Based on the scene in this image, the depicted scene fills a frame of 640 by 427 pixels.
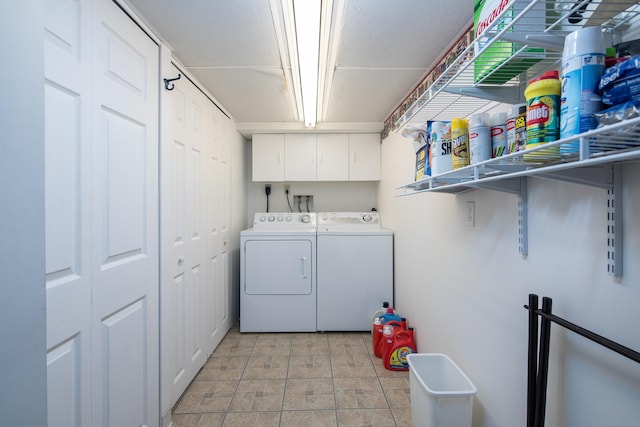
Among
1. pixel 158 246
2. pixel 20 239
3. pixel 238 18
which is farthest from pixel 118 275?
pixel 238 18

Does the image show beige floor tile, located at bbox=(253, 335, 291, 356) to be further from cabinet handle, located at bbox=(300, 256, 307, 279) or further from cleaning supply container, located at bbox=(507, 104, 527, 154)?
cleaning supply container, located at bbox=(507, 104, 527, 154)

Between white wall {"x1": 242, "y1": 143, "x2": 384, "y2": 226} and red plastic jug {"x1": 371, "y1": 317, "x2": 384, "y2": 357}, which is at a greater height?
white wall {"x1": 242, "y1": 143, "x2": 384, "y2": 226}

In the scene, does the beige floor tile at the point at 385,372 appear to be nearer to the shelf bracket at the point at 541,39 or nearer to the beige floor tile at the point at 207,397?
the beige floor tile at the point at 207,397

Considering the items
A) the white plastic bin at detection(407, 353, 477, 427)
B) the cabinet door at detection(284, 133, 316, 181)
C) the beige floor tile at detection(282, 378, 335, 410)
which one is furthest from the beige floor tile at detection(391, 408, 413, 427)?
the cabinet door at detection(284, 133, 316, 181)

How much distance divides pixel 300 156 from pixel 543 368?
8.88ft

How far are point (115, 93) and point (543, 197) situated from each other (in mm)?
1686

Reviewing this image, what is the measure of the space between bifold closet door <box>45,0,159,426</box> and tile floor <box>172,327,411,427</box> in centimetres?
45

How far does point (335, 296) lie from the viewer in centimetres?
277

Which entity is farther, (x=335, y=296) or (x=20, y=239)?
(x=335, y=296)

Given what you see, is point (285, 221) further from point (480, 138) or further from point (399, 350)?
point (480, 138)

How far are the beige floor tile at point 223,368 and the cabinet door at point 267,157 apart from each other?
70.8 inches

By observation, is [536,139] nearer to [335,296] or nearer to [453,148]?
[453,148]

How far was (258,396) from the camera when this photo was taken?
6.06 ft

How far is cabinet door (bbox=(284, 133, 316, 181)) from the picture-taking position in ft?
10.3
